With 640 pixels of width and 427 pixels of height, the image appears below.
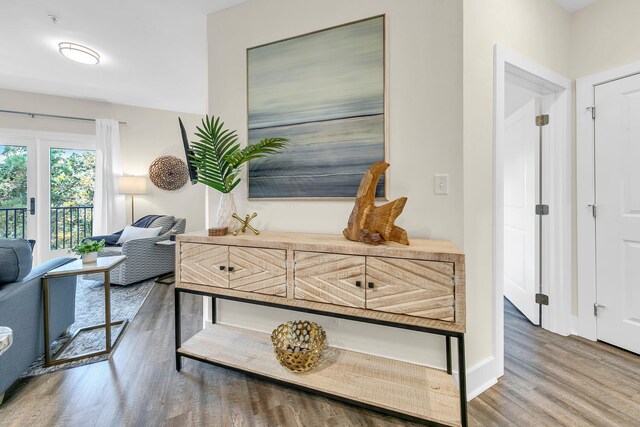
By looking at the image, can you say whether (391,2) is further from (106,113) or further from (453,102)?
(106,113)

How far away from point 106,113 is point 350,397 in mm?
5456

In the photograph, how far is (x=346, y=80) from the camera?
5.99ft

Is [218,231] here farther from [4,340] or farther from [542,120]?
[542,120]

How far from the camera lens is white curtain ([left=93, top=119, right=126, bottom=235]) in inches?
180

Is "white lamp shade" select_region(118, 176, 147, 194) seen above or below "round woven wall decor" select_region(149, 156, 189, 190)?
below

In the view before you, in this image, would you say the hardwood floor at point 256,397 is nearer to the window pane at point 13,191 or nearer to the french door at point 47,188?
the french door at point 47,188

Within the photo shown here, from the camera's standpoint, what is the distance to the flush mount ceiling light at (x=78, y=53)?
2816 mm

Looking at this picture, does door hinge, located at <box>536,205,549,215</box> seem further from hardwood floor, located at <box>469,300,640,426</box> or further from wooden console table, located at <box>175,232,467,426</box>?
wooden console table, located at <box>175,232,467,426</box>

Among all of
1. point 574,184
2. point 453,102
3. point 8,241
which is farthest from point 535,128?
point 8,241

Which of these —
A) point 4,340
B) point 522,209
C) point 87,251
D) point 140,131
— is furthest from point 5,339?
point 140,131

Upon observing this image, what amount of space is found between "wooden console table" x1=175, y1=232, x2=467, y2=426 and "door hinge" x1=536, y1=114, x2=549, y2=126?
1695 millimetres

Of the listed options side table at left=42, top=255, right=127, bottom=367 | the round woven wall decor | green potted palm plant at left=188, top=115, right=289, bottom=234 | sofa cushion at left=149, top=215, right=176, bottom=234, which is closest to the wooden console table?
green potted palm plant at left=188, top=115, right=289, bottom=234

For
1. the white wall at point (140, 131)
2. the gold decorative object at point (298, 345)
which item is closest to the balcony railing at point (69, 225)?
the white wall at point (140, 131)

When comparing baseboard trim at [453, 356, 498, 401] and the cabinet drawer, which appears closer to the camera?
baseboard trim at [453, 356, 498, 401]
